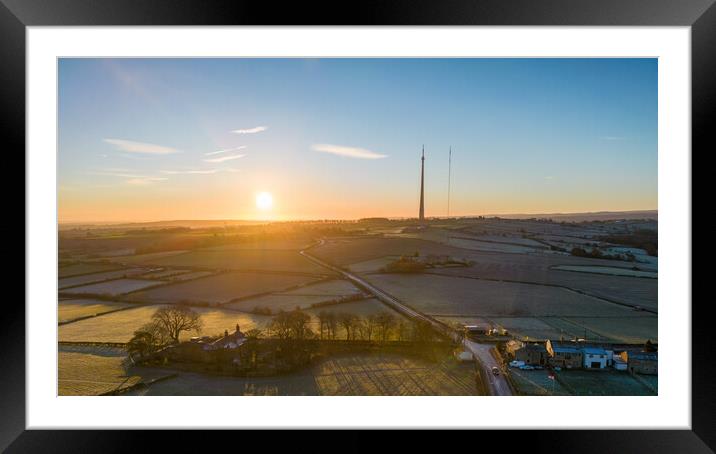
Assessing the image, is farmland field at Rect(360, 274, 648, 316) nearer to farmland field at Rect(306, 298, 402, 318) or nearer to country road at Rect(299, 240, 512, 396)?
country road at Rect(299, 240, 512, 396)

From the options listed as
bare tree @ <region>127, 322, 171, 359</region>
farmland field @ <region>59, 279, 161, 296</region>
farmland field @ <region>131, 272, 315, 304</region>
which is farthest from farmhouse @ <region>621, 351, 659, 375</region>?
farmland field @ <region>59, 279, 161, 296</region>

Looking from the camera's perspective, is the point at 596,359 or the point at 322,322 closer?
the point at 596,359

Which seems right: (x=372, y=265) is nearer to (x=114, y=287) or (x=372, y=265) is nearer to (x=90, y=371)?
(x=114, y=287)

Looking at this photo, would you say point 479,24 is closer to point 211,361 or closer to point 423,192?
point 423,192

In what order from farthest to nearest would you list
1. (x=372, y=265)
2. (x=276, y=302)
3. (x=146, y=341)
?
(x=372, y=265), (x=276, y=302), (x=146, y=341)

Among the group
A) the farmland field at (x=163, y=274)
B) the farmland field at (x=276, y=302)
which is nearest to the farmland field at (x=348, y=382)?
the farmland field at (x=276, y=302)

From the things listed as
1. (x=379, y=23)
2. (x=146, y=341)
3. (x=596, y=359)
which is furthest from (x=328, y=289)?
(x=379, y=23)

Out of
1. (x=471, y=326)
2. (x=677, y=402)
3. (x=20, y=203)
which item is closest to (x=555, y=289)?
(x=471, y=326)
